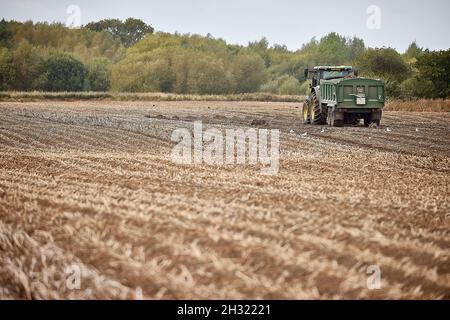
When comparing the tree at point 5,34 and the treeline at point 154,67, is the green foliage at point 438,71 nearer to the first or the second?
the treeline at point 154,67

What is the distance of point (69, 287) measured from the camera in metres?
4.49

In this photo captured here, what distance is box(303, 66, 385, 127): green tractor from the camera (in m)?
22.8

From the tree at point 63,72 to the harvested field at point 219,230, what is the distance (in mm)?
62137

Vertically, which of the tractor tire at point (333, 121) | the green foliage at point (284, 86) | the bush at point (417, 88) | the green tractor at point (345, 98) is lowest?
the tractor tire at point (333, 121)

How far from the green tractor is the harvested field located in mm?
10852

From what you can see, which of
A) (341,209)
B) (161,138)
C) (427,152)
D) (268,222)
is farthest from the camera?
(161,138)

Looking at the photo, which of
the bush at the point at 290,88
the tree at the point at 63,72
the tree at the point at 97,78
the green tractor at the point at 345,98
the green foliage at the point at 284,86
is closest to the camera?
the green tractor at the point at 345,98

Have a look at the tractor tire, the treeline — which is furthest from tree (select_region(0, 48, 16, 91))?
the tractor tire

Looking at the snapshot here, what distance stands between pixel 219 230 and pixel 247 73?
7691 cm

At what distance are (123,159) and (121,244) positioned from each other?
7.41 m

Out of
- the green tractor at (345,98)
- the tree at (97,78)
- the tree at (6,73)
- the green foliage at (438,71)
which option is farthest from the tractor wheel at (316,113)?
the tree at (97,78)

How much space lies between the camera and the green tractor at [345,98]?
2284 cm

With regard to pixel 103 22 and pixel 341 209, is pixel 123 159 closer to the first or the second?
pixel 341 209
